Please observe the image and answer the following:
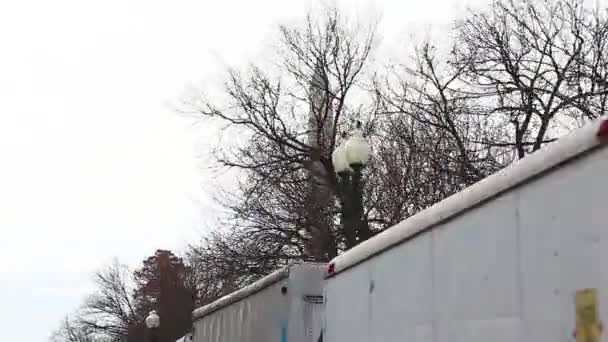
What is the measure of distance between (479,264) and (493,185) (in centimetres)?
38

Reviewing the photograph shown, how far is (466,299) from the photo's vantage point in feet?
14.3

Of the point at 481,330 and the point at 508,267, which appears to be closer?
the point at 508,267

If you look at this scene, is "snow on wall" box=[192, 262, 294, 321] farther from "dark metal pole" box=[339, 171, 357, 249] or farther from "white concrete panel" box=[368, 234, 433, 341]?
"white concrete panel" box=[368, 234, 433, 341]

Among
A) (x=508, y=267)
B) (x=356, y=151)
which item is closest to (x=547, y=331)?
(x=508, y=267)

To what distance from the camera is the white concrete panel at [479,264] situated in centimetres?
395

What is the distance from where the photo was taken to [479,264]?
424 centimetres

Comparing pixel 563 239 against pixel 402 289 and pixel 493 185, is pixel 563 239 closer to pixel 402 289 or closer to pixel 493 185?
pixel 493 185

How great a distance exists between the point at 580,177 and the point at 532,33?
16.4 meters

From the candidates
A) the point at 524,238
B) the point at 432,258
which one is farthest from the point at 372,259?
the point at 524,238

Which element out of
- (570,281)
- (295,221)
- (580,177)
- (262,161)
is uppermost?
(262,161)

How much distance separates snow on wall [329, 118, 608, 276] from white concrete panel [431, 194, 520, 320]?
0.06m

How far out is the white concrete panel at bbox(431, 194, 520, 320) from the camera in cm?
395

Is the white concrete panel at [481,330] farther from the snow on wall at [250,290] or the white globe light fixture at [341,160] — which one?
the white globe light fixture at [341,160]

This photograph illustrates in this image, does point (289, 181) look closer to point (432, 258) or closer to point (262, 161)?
point (262, 161)
